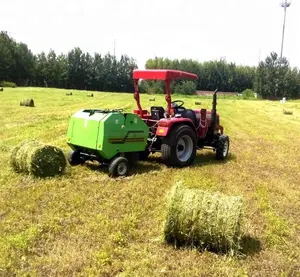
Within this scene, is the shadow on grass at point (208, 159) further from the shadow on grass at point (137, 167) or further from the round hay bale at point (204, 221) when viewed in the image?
the round hay bale at point (204, 221)

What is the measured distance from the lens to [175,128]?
9.55 meters

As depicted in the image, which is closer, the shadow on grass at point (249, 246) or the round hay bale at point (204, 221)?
the round hay bale at point (204, 221)

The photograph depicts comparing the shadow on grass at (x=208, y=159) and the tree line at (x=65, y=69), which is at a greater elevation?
the tree line at (x=65, y=69)

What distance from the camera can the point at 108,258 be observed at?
191 inches

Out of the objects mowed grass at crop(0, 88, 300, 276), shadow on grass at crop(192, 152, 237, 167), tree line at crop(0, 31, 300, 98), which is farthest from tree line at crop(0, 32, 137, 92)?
mowed grass at crop(0, 88, 300, 276)

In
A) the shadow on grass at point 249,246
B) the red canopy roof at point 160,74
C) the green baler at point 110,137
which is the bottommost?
the shadow on grass at point 249,246

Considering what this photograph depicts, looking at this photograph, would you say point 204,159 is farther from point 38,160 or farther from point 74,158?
point 38,160

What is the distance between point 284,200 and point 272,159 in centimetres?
418

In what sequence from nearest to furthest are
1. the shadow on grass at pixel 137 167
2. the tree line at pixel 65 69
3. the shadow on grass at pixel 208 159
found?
the shadow on grass at pixel 137 167
the shadow on grass at pixel 208 159
the tree line at pixel 65 69

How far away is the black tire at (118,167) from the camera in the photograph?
8.34 metres

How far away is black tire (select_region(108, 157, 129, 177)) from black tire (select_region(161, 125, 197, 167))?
121cm

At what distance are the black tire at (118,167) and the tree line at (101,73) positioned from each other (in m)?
65.9

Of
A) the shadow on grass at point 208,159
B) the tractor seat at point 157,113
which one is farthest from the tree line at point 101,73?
the tractor seat at point 157,113

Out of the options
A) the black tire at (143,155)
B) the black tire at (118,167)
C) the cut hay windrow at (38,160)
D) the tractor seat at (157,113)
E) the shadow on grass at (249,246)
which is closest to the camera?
the shadow on grass at (249,246)
